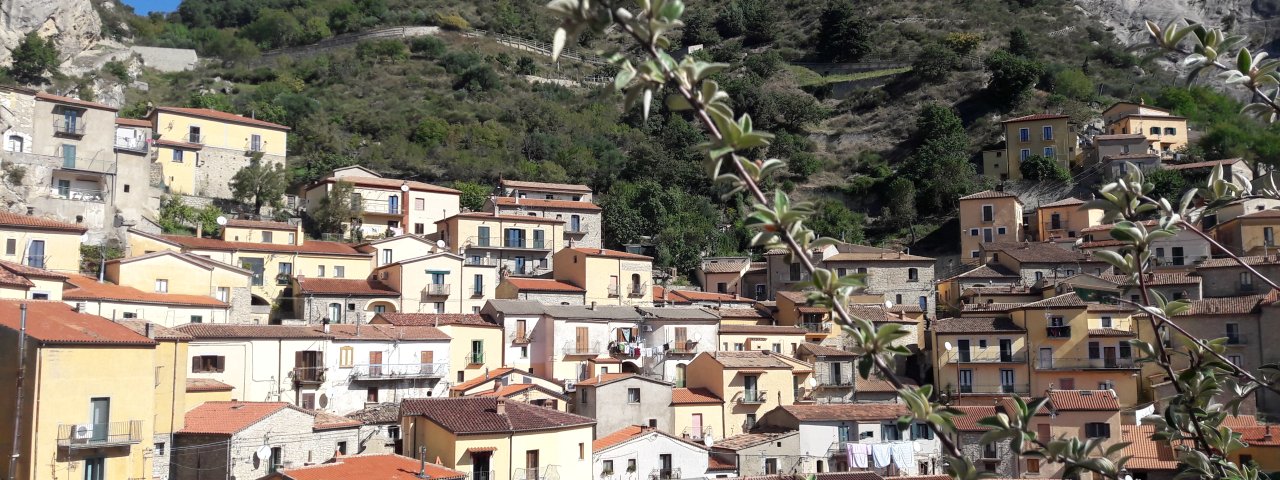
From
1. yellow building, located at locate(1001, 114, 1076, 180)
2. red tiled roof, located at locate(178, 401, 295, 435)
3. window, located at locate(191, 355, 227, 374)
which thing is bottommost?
red tiled roof, located at locate(178, 401, 295, 435)

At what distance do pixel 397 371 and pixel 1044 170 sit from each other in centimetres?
3957

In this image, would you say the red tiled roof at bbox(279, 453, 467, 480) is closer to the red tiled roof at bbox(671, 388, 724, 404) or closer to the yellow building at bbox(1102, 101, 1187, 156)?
the red tiled roof at bbox(671, 388, 724, 404)

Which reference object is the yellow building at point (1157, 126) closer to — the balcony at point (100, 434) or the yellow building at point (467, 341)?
the yellow building at point (467, 341)

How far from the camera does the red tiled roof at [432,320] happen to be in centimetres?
3881

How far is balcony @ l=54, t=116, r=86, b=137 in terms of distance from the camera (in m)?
45.5

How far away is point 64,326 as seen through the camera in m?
24.4

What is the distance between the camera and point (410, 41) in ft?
309

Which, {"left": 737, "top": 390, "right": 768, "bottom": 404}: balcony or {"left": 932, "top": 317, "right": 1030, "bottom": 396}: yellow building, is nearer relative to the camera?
{"left": 737, "top": 390, "right": 768, "bottom": 404}: balcony

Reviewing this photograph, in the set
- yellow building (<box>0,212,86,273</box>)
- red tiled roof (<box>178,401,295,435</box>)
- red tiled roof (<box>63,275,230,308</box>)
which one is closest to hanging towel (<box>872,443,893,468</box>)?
red tiled roof (<box>178,401,295,435</box>)

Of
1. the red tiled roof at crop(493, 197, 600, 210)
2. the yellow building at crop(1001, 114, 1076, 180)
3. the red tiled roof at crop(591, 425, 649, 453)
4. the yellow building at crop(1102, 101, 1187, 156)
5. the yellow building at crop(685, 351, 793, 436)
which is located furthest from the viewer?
the yellow building at crop(1001, 114, 1076, 180)

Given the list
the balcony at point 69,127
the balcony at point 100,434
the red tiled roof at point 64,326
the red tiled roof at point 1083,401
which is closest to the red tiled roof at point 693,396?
the red tiled roof at point 1083,401

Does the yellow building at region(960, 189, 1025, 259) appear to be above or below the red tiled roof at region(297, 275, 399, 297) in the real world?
above

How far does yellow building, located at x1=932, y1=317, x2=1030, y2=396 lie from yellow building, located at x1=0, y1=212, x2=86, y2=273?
2981 cm

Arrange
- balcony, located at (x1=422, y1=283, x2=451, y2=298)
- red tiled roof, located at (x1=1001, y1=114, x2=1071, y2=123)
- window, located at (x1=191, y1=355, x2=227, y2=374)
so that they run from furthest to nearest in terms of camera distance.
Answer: red tiled roof, located at (x1=1001, y1=114, x2=1071, y2=123)
balcony, located at (x1=422, y1=283, x2=451, y2=298)
window, located at (x1=191, y1=355, x2=227, y2=374)
